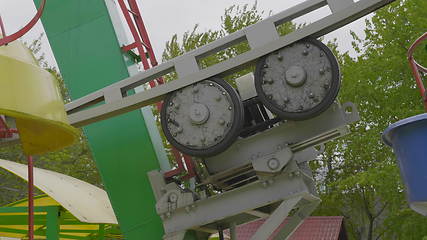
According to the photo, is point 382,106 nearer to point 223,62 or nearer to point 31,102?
point 223,62

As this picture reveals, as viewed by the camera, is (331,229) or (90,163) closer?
(331,229)

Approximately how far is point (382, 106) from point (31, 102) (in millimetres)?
14119

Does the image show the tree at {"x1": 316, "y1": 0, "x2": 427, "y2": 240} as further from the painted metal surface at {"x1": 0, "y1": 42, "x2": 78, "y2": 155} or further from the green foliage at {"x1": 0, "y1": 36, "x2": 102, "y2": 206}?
the painted metal surface at {"x1": 0, "y1": 42, "x2": 78, "y2": 155}

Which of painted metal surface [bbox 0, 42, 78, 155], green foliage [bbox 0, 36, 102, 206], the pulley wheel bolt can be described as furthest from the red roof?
painted metal surface [bbox 0, 42, 78, 155]

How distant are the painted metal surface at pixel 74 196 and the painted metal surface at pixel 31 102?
8.69 feet

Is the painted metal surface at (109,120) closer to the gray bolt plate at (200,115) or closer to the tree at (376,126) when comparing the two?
the gray bolt plate at (200,115)

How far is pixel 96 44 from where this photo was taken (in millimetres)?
5250

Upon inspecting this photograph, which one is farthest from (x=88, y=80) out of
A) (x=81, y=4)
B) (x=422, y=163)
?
(x=422, y=163)

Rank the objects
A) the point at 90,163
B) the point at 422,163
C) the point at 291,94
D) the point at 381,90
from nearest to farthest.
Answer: the point at 422,163, the point at 291,94, the point at 381,90, the point at 90,163

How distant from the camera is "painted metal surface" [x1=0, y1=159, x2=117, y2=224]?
602 centimetres

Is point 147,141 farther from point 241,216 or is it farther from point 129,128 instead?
point 241,216

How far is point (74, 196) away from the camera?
6441 millimetres

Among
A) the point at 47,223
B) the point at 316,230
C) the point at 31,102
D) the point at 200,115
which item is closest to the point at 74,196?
the point at 47,223

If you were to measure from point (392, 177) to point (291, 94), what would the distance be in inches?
406
